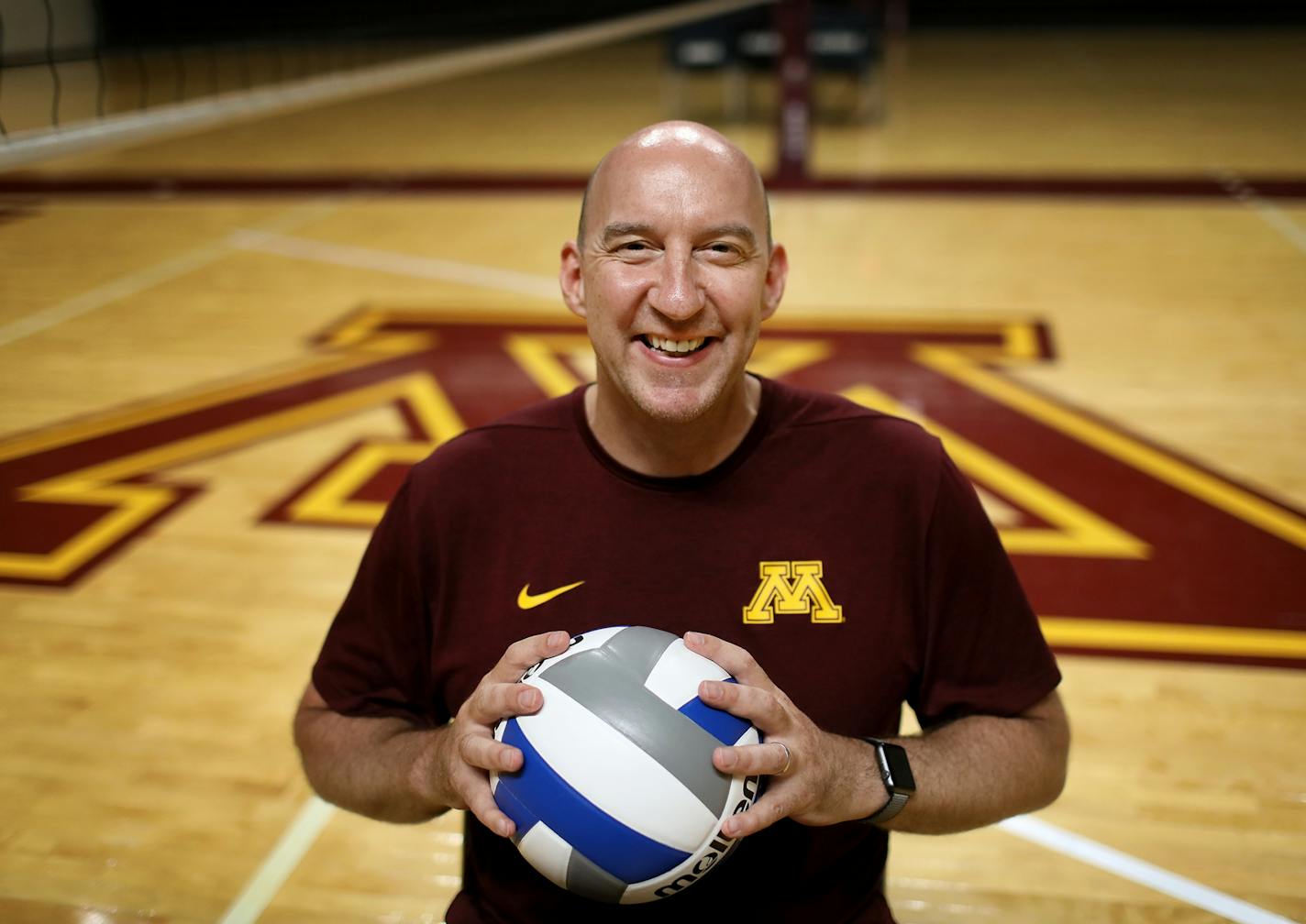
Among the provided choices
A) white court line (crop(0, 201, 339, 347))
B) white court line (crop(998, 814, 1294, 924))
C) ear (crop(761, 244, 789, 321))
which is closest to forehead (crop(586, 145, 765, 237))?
ear (crop(761, 244, 789, 321))

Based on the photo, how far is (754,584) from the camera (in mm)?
1567

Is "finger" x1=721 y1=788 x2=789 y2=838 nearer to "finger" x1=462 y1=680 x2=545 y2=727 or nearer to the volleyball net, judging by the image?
"finger" x1=462 y1=680 x2=545 y2=727

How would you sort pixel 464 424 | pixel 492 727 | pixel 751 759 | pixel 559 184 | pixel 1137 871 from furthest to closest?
pixel 559 184, pixel 464 424, pixel 1137 871, pixel 492 727, pixel 751 759

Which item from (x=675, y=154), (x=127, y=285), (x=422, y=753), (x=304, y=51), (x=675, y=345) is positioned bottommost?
(x=127, y=285)

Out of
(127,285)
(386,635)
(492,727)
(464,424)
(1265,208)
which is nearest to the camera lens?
(492,727)

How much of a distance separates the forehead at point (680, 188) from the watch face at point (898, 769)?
0.71 meters

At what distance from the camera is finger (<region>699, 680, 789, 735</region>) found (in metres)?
1.30

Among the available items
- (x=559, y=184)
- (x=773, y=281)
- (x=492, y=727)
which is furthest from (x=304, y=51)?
(x=492, y=727)

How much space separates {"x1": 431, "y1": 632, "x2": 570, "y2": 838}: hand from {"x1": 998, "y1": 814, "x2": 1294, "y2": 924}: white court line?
4.23 ft

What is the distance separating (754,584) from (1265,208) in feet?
25.4

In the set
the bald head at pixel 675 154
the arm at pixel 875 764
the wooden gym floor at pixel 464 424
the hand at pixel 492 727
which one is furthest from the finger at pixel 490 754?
the wooden gym floor at pixel 464 424

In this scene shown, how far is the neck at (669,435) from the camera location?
159 cm

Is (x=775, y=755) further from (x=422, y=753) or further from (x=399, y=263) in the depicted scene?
(x=399, y=263)

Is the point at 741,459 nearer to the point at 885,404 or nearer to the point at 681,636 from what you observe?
the point at 681,636
